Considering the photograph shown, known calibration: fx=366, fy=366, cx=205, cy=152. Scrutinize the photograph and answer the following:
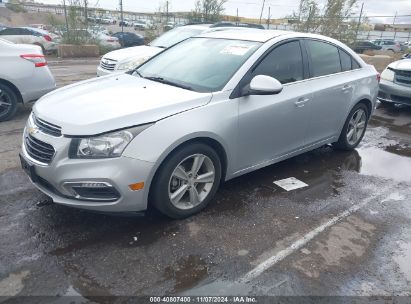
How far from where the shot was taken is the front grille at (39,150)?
10.2 feet

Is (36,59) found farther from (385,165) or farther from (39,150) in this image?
(385,165)

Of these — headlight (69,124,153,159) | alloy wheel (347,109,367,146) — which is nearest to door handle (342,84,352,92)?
alloy wheel (347,109,367,146)

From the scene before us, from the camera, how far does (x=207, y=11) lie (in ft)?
72.0

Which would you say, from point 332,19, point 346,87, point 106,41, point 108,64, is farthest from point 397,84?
point 106,41

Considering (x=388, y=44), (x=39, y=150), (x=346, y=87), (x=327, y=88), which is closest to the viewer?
(x=39, y=150)

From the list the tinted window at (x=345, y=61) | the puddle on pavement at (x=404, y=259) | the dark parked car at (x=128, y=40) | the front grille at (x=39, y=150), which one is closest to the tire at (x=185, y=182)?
the front grille at (x=39, y=150)

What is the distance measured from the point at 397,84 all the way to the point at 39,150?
25.5ft

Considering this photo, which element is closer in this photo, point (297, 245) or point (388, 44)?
point (297, 245)

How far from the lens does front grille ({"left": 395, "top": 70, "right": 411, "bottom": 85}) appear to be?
806 centimetres

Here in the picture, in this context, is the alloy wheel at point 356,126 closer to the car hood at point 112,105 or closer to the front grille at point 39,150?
the car hood at point 112,105

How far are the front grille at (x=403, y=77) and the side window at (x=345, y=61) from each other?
3.62 m

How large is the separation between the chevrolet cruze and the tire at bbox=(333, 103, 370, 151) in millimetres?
308

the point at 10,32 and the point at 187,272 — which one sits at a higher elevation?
the point at 10,32

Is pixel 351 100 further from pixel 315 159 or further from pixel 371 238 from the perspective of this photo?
pixel 371 238
